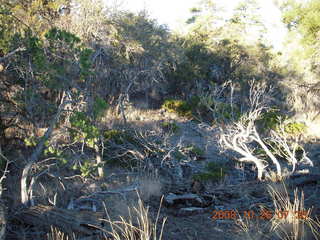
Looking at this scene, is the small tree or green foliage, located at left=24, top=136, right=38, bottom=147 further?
the small tree

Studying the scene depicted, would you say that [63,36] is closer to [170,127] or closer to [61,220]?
[61,220]

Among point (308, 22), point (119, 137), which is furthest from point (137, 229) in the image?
point (308, 22)

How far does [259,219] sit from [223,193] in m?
2.05

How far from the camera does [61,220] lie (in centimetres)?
475

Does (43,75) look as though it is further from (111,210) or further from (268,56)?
(268,56)

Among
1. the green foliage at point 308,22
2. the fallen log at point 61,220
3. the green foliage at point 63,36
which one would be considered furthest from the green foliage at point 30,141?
the green foliage at point 308,22

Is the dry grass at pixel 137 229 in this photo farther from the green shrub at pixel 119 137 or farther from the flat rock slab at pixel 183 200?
the green shrub at pixel 119 137

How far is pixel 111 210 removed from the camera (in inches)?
242

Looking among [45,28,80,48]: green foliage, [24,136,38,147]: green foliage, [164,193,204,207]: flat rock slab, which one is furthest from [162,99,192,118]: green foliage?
[24,136,38,147]: green foliage

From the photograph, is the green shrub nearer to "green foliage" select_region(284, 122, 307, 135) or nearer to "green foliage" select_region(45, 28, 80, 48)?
"green foliage" select_region(45, 28, 80, 48)

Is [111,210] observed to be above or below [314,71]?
below

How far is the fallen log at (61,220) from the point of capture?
4676 millimetres

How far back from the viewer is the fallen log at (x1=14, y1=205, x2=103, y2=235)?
15.3 ft

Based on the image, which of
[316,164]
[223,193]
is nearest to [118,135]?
[223,193]
